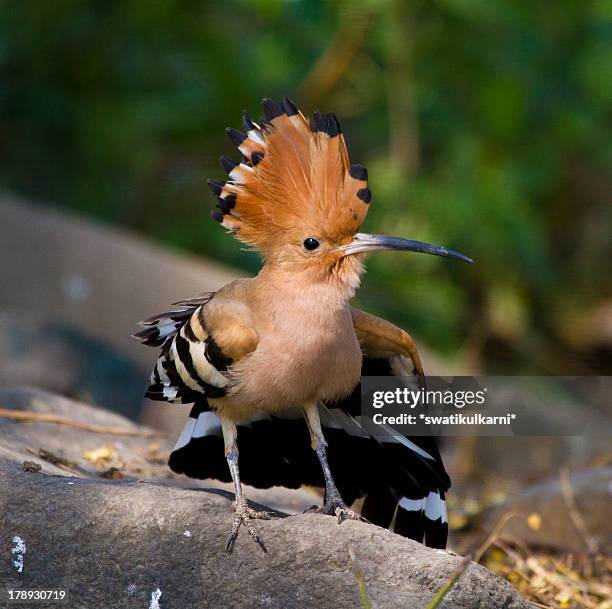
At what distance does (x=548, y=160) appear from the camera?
587cm

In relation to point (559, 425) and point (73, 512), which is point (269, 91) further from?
point (73, 512)

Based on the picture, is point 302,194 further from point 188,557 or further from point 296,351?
point 188,557

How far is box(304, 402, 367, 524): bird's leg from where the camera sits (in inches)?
92.0

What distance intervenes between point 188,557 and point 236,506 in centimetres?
16

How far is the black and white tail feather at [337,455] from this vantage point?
2553 mm

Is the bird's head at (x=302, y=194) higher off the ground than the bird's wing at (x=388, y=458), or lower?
higher

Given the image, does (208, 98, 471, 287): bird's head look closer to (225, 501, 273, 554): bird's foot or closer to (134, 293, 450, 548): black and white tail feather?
(134, 293, 450, 548): black and white tail feather

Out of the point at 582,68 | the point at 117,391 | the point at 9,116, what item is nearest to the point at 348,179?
the point at 117,391

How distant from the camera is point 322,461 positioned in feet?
7.90

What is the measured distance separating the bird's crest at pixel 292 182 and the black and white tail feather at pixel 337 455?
0.83 ft

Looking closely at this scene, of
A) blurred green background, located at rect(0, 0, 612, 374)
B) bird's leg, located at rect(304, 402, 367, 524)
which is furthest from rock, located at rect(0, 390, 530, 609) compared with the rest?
blurred green background, located at rect(0, 0, 612, 374)

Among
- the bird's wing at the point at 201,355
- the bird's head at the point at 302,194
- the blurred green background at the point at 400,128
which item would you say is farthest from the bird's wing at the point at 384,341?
the blurred green background at the point at 400,128

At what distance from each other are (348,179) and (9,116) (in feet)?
13.7

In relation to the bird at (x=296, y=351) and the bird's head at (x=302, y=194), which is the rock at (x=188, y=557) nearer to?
the bird at (x=296, y=351)
